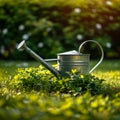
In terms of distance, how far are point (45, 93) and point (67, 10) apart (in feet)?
18.4

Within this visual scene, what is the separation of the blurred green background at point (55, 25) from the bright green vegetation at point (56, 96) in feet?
12.6

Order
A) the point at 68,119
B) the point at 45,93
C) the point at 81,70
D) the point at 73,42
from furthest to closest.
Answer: the point at 73,42, the point at 81,70, the point at 45,93, the point at 68,119

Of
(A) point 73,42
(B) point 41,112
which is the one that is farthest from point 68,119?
(A) point 73,42

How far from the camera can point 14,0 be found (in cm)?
942

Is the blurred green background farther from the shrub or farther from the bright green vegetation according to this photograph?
the shrub

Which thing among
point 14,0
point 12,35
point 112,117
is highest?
point 14,0

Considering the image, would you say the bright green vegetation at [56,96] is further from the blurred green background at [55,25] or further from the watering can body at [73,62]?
the blurred green background at [55,25]

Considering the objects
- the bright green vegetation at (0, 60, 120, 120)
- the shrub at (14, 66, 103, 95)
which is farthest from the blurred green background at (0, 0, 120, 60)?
the shrub at (14, 66, 103, 95)

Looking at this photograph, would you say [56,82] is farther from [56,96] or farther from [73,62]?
[56,96]

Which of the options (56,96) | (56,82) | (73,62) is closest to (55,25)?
(73,62)

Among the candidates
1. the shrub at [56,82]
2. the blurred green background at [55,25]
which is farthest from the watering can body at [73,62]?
the blurred green background at [55,25]

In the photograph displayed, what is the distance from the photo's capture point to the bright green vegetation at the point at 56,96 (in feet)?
8.41

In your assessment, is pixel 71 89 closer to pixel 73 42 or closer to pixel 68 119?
pixel 68 119

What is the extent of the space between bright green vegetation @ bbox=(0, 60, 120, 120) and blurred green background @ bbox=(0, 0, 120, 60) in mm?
3843
